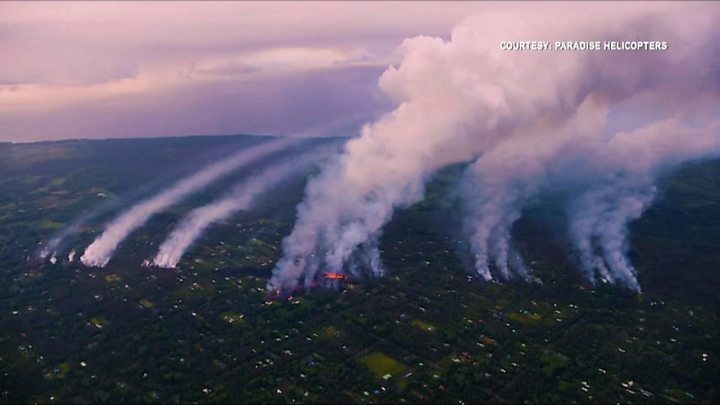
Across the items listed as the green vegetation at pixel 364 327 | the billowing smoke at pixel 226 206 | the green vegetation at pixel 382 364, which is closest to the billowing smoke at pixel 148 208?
the green vegetation at pixel 364 327

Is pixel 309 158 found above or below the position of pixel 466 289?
above

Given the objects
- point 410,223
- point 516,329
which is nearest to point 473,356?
point 516,329

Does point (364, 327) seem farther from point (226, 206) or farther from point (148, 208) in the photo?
point (148, 208)

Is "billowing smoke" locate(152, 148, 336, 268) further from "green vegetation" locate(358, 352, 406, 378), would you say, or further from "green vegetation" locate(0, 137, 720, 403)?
"green vegetation" locate(358, 352, 406, 378)

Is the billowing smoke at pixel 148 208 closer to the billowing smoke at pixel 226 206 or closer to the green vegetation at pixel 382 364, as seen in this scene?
the billowing smoke at pixel 226 206

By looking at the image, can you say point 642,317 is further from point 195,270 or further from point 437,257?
point 195,270

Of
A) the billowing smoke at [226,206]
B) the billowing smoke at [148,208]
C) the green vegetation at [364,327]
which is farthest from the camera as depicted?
the billowing smoke at [226,206]
